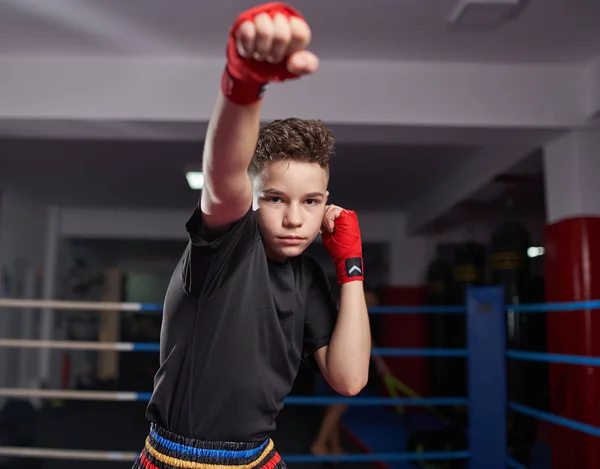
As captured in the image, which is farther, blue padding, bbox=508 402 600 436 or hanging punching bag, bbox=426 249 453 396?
hanging punching bag, bbox=426 249 453 396

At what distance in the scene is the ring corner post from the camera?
3.00 meters

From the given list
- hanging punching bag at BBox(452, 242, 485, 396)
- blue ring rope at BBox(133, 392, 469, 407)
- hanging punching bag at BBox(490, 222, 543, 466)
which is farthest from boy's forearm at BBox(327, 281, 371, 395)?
hanging punching bag at BBox(452, 242, 485, 396)

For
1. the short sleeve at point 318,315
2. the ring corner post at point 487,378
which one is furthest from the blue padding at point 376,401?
the short sleeve at point 318,315

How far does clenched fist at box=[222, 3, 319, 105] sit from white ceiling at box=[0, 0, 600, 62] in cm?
219

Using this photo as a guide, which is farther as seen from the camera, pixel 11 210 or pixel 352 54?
pixel 11 210

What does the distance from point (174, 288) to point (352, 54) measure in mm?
2652

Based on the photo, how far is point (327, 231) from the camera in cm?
120

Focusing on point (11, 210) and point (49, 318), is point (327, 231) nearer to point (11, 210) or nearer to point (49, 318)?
point (11, 210)

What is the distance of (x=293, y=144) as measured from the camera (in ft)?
3.23

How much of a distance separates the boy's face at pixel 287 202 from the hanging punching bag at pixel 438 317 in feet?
17.1

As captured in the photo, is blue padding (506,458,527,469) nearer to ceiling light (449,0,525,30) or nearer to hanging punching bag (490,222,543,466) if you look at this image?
hanging punching bag (490,222,543,466)

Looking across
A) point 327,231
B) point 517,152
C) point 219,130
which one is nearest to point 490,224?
point 517,152

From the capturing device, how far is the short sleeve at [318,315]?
3.72ft

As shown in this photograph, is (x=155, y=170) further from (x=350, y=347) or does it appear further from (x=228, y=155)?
(x=228, y=155)
